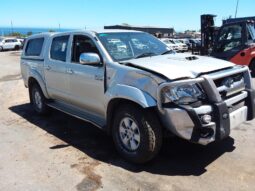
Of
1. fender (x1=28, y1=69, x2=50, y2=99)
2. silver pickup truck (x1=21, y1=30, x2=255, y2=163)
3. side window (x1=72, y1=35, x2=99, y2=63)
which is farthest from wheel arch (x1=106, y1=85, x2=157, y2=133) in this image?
fender (x1=28, y1=69, x2=50, y2=99)

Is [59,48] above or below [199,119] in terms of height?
above

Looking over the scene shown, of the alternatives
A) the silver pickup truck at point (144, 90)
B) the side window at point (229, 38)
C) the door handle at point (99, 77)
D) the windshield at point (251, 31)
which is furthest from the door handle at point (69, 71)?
the windshield at point (251, 31)

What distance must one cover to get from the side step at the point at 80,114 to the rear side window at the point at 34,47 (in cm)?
125

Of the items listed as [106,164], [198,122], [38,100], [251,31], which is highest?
[251,31]

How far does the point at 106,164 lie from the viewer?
4.55 m

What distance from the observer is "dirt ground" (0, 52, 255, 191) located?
3.94 m

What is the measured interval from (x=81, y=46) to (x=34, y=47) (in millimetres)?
2310

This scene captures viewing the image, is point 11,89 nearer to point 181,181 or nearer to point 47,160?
point 47,160

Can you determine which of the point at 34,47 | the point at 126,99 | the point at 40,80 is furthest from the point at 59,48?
the point at 126,99

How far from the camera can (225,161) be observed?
4.46 m

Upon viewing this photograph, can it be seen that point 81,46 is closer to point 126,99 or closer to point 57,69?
point 57,69

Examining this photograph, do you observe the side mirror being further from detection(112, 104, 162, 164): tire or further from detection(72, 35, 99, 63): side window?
detection(112, 104, 162, 164): tire

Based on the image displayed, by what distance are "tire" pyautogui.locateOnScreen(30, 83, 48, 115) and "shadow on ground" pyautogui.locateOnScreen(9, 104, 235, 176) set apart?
0.59 m

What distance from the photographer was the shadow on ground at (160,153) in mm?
4355
